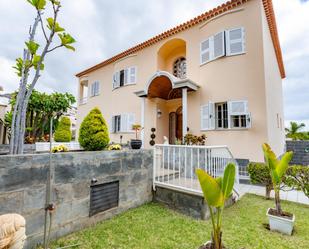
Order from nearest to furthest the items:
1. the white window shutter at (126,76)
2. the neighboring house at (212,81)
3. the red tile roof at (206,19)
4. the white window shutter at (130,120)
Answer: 1. the neighboring house at (212,81)
2. the red tile roof at (206,19)
3. the white window shutter at (130,120)
4. the white window shutter at (126,76)

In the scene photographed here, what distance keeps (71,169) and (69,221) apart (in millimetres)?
1137

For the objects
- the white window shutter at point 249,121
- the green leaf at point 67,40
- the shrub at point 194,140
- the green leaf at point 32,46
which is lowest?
the shrub at point 194,140

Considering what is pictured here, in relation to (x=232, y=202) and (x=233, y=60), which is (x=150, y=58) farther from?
(x=232, y=202)

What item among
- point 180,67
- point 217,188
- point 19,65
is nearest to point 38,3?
point 19,65

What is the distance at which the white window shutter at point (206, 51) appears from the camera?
402 inches

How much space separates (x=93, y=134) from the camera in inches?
193

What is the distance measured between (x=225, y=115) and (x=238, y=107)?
857 mm

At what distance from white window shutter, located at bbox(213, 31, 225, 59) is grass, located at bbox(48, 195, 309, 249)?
806cm

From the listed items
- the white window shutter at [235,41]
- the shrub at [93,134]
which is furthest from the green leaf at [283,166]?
the white window shutter at [235,41]

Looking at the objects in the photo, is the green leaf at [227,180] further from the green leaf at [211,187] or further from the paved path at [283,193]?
the paved path at [283,193]

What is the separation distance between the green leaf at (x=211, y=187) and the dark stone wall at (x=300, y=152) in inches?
565

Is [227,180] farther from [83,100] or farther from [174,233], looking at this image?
[83,100]

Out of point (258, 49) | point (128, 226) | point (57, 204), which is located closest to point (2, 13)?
point (57, 204)

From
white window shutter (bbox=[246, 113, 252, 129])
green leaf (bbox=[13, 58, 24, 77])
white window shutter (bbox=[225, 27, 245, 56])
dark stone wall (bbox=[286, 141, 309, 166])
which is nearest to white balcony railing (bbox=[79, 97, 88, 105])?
white window shutter (bbox=[225, 27, 245, 56])
